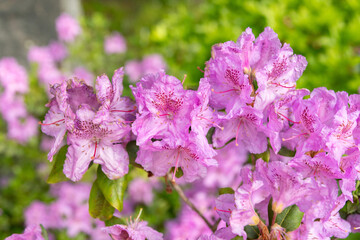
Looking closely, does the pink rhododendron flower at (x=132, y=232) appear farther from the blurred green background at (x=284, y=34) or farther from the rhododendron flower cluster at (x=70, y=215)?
the blurred green background at (x=284, y=34)

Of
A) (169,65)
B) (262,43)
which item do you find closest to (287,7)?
(169,65)

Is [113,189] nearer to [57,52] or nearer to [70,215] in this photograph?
[70,215]

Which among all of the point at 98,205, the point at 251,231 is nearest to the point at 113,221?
the point at 98,205

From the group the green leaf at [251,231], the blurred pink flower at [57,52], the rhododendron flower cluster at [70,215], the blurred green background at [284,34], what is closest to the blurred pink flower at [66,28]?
the blurred pink flower at [57,52]

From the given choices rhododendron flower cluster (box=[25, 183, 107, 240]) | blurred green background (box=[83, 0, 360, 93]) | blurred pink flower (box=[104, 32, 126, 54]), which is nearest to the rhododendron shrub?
rhododendron flower cluster (box=[25, 183, 107, 240])

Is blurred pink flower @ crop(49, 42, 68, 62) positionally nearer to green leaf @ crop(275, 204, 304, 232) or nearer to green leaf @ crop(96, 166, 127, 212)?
green leaf @ crop(96, 166, 127, 212)
